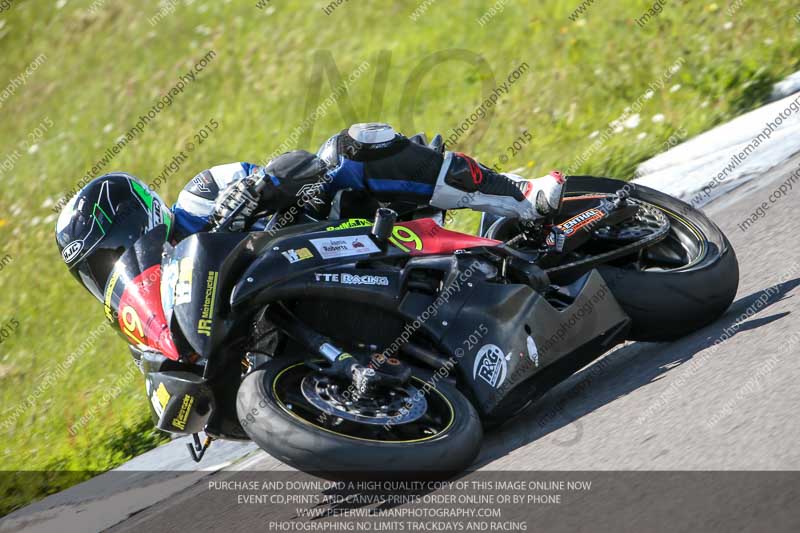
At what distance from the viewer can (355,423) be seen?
4383 mm

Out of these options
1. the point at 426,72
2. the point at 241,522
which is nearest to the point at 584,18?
the point at 426,72

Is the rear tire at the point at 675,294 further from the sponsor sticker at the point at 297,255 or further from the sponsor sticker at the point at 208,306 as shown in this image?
the sponsor sticker at the point at 208,306

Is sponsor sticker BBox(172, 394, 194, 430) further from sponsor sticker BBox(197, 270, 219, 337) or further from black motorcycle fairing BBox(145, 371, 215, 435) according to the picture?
sponsor sticker BBox(197, 270, 219, 337)

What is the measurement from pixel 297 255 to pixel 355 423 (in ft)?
2.60

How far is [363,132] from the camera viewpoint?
5.32 meters

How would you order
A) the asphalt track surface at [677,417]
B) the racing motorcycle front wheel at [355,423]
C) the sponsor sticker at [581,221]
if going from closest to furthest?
the asphalt track surface at [677,417] < the racing motorcycle front wheel at [355,423] < the sponsor sticker at [581,221]

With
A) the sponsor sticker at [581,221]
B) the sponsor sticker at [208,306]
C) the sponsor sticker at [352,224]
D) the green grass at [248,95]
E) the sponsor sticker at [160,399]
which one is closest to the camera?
the sponsor sticker at [208,306]

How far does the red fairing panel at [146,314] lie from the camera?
4.64 meters

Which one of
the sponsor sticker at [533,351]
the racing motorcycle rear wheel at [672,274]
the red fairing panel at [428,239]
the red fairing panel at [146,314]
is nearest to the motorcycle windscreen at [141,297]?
the red fairing panel at [146,314]

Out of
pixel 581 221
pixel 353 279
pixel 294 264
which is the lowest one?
pixel 581 221

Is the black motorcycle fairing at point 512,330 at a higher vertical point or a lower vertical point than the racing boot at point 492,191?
lower

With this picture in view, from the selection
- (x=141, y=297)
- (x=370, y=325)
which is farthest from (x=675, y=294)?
(x=141, y=297)

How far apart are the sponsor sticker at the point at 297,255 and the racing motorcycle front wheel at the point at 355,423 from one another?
0.43 meters

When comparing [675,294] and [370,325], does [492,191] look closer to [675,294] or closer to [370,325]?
[675,294]
